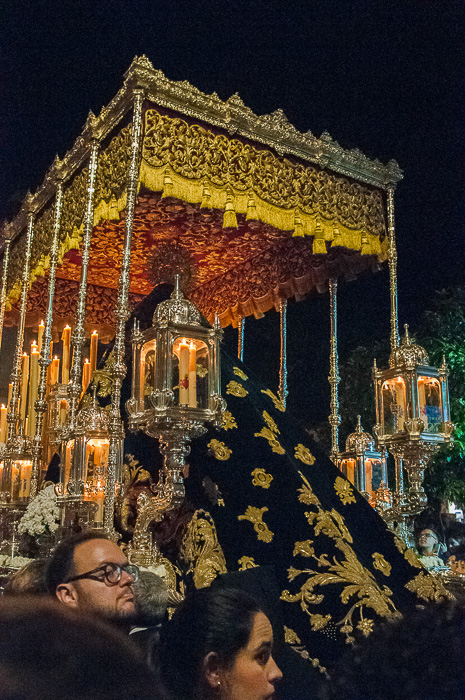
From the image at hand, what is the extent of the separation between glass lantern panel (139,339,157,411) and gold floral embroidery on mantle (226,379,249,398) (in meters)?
0.70

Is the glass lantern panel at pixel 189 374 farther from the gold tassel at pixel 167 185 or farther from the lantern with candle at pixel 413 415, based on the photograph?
the lantern with candle at pixel 413 415

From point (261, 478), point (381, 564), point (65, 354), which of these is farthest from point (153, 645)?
point (65, 354)

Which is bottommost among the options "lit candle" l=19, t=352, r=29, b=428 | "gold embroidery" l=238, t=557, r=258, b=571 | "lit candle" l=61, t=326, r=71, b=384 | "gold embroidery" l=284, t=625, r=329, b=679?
"gold embroidery" l=284, t=625, r=329, b=679

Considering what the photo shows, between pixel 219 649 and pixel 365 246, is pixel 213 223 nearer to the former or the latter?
pixel 365 246

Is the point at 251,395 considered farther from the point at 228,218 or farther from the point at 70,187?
the point at 70,187

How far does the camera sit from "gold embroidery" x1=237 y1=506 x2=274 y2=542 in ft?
8.79

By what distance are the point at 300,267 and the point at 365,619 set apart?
422 cm

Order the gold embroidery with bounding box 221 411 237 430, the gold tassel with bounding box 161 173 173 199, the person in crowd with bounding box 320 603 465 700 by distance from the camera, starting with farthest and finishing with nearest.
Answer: the gold tassel with bounding box 161 173 173 199
the gold embroidery with bounding box 221 411 237 430
the person in crowd with bounding box 320 603 465 700

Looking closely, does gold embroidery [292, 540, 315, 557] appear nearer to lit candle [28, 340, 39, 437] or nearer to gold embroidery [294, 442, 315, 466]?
gold embroidery [294, 442, 315, 466]

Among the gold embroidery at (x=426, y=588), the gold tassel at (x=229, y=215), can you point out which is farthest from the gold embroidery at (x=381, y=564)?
the gold tassel at (x=229, y=215)

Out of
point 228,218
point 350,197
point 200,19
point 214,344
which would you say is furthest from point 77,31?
point 350,197

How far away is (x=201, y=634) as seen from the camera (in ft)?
2.81

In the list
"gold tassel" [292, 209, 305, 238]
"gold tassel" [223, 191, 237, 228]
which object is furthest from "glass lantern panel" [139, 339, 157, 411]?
"gold tassel" [292, 209, 305, 238]

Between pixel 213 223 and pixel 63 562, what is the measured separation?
4.74 m
